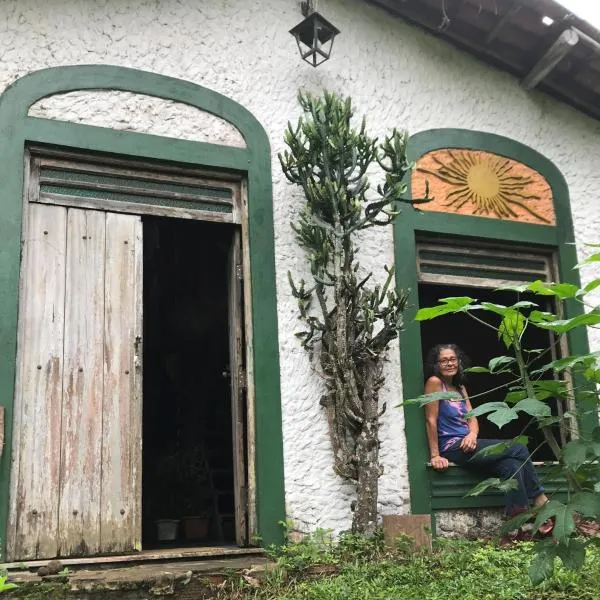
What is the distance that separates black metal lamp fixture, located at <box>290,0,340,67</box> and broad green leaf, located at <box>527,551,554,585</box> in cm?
414

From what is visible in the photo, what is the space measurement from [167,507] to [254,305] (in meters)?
2.92

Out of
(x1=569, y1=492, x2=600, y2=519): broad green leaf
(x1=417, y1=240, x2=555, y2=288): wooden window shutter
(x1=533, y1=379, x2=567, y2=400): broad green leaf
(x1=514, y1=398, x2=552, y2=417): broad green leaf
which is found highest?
(x1=417, y1=240, x2=555, y2=288): wooden window shutter

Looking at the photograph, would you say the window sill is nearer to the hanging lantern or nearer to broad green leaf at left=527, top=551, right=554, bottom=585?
broad green leaf at left=527, top=551, right=554, bottom=585

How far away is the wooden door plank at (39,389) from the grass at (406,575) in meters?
1.19

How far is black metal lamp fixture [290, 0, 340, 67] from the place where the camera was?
629cm

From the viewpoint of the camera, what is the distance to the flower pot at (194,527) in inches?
303

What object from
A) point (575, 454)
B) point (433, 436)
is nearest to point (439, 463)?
point (433, 436)

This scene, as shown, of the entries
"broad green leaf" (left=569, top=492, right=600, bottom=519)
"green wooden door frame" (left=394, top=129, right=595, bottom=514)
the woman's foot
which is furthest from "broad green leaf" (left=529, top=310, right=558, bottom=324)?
the woman's foot

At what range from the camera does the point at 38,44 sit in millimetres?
5715

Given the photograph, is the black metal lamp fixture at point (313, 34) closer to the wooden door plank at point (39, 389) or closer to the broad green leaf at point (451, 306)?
the wooden door plank at point (39, 389)

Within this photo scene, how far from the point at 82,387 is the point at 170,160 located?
169 centimetres

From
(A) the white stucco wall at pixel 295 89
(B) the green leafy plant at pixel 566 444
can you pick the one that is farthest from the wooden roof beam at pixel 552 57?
(B) the green leafy plant at pixel 566 444

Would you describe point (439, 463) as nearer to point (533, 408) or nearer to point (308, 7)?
point (533, 408)

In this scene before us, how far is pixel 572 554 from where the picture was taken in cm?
336
